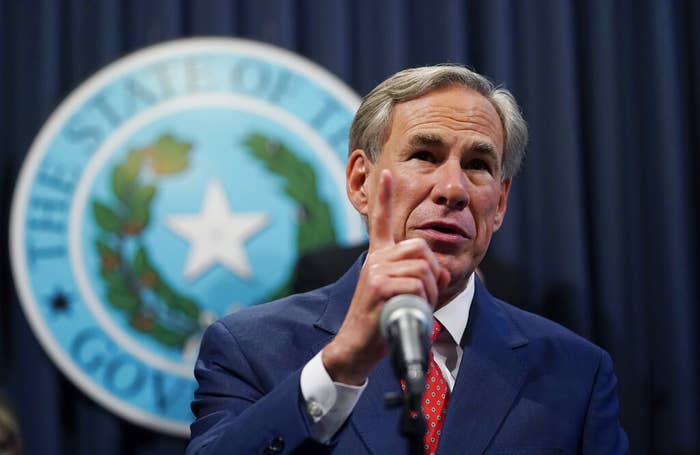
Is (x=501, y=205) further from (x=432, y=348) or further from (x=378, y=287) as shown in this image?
(x=378, y=287)

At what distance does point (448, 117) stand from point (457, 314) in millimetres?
332

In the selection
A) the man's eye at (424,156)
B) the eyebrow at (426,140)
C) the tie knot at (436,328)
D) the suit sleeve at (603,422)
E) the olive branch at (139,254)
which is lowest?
the olive branch at (139,254)

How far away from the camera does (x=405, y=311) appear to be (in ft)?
3.44

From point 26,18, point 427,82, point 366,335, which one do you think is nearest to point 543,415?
point 366,335

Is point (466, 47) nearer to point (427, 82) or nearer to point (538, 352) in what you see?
point (427, 82)

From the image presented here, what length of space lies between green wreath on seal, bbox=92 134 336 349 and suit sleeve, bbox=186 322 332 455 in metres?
1.38

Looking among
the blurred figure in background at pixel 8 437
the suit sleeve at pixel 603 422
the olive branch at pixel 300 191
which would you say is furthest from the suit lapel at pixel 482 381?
the blurred figure in background at pixel 8 437

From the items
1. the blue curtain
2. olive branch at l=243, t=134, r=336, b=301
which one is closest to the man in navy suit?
olive branch at l=243, t=134, r=336, b=301

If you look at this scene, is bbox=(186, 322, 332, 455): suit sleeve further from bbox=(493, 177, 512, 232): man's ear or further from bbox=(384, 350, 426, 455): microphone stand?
bbox=(493, 177, 512, 232): man's ear

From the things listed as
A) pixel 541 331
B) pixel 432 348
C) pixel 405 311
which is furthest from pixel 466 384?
pixel 405 311

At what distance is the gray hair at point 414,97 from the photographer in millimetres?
1680

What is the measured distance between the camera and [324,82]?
Answer: 292 cm

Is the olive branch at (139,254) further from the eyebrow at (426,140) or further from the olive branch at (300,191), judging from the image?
the eyebrow at (426,140)

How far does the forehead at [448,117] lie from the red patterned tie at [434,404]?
1.26 ft
